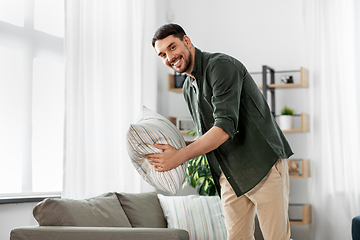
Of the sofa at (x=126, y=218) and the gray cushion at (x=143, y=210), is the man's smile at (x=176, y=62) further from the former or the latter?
the gray cushion at (x=143, y=210)

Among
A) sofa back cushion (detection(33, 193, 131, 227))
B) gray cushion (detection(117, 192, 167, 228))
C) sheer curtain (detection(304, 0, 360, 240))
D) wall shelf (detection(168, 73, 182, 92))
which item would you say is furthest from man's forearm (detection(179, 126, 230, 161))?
wall shelf (detection(168, 73, 182, 92))

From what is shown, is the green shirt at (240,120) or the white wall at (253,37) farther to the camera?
the white wall at (253,37)

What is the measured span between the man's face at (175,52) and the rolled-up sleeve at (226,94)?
0.41 feet

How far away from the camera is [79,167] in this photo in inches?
116

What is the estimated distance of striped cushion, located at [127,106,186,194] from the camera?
1.70 metres

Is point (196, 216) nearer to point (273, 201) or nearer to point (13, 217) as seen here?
point (13, 217)

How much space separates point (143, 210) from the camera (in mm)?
2959

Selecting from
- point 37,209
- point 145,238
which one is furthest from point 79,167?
point 145,238

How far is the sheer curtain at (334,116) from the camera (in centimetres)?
384

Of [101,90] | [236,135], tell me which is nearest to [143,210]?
[101,90]

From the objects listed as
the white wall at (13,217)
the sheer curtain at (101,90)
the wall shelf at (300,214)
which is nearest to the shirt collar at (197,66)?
the sheer curtain at (101,90)

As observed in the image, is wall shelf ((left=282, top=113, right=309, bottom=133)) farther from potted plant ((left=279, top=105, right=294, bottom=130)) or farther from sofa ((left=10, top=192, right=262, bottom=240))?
sofa ((left=10, top=192, right=262, bottom=240))

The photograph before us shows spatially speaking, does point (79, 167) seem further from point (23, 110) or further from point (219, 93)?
point (219, 93)

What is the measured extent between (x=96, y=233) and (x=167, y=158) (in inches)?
21.1
